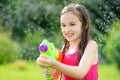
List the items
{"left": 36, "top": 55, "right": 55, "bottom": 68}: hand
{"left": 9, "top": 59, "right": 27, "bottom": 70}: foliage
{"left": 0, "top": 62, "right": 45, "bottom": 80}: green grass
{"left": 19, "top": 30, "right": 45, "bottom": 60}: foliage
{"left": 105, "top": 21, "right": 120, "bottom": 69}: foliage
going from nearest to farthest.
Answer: {"left": 36, "top": 55, "right": 55, "bottom": 68}: hand
{"left": 105, "top": 21, "right": 120, "bottom": 69}: foliage
{"left": 19, "top": 30, "right": 45, "bottom": 60}: foliage
{"left": 0, "top": 62, "right": 45, "bottom": 80}: green grass
{"left": 9, "top": 59, "right": 27, "bottom": 70}: foliage

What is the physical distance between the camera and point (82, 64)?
6.76 feet

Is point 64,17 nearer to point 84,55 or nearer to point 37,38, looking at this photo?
point 84,55

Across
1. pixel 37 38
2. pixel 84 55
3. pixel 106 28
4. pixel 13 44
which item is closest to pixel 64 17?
pixel 84 55

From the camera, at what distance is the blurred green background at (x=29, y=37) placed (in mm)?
4363

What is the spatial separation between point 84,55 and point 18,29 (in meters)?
3.28

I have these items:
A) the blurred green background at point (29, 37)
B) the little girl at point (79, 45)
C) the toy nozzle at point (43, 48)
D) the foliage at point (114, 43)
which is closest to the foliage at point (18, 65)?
the blurred green background at point (29, 37)

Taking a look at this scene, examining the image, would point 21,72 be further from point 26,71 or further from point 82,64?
point 82,64

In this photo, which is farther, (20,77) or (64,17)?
(20,77)

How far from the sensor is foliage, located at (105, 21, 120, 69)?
3.74m

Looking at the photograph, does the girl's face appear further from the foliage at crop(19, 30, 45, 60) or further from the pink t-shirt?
the foliage at crop(19, 30, 45, 60)

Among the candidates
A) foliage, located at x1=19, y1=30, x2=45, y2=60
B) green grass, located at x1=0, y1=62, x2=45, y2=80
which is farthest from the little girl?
green grass, located at x1=0, y1=62, x2=45, y2=80

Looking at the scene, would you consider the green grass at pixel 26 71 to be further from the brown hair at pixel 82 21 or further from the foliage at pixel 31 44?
the brown hair at pixel 82 21

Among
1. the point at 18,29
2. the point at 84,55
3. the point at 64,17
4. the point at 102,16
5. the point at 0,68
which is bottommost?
the point at 0,68

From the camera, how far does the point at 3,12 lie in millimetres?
5348
